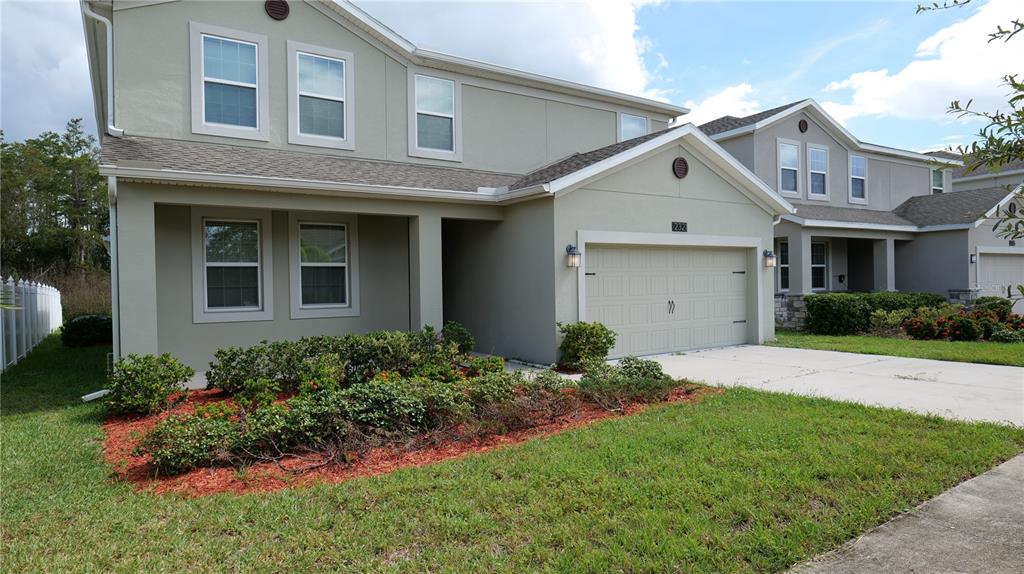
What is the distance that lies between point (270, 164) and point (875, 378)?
9.90 meters

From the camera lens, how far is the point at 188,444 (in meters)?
5.18

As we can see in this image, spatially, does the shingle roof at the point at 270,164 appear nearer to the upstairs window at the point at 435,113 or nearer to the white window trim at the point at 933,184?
the upstairs window at the point at 435,113

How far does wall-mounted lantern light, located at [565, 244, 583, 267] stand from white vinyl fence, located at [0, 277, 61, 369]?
26.3ft

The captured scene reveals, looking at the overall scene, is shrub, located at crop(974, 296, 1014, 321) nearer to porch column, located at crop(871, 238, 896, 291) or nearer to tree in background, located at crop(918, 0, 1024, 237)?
porch column, located at crop(871, 238, 896, 291)

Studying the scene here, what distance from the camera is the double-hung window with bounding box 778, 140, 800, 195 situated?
1823 cm

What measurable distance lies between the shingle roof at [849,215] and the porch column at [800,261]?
23.0 inches

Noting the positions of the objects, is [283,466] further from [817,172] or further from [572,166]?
[817,172]

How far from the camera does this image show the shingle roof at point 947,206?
18.7m

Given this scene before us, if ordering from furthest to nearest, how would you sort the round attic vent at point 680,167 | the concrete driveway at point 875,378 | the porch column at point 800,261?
1. the porch column at point 800,261
2. the round attic vent at point 680,167
3. the concrete driveway at point 875,378

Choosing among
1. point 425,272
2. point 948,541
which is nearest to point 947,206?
point 425,272

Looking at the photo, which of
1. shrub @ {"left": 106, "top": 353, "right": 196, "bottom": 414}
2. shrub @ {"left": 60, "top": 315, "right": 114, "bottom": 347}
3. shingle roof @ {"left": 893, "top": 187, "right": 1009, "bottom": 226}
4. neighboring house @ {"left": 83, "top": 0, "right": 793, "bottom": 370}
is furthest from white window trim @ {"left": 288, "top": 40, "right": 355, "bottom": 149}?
shingle roof @ {"left": 893, "top": 187, "right": 1009, "bottom": 226}

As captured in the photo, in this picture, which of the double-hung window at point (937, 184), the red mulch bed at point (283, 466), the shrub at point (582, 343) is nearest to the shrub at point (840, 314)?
the shrub at point (582, 343)

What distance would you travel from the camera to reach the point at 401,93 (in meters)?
12.1

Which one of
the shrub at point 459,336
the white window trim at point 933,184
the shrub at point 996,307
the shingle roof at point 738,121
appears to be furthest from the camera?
the white window trim at point 933,184
